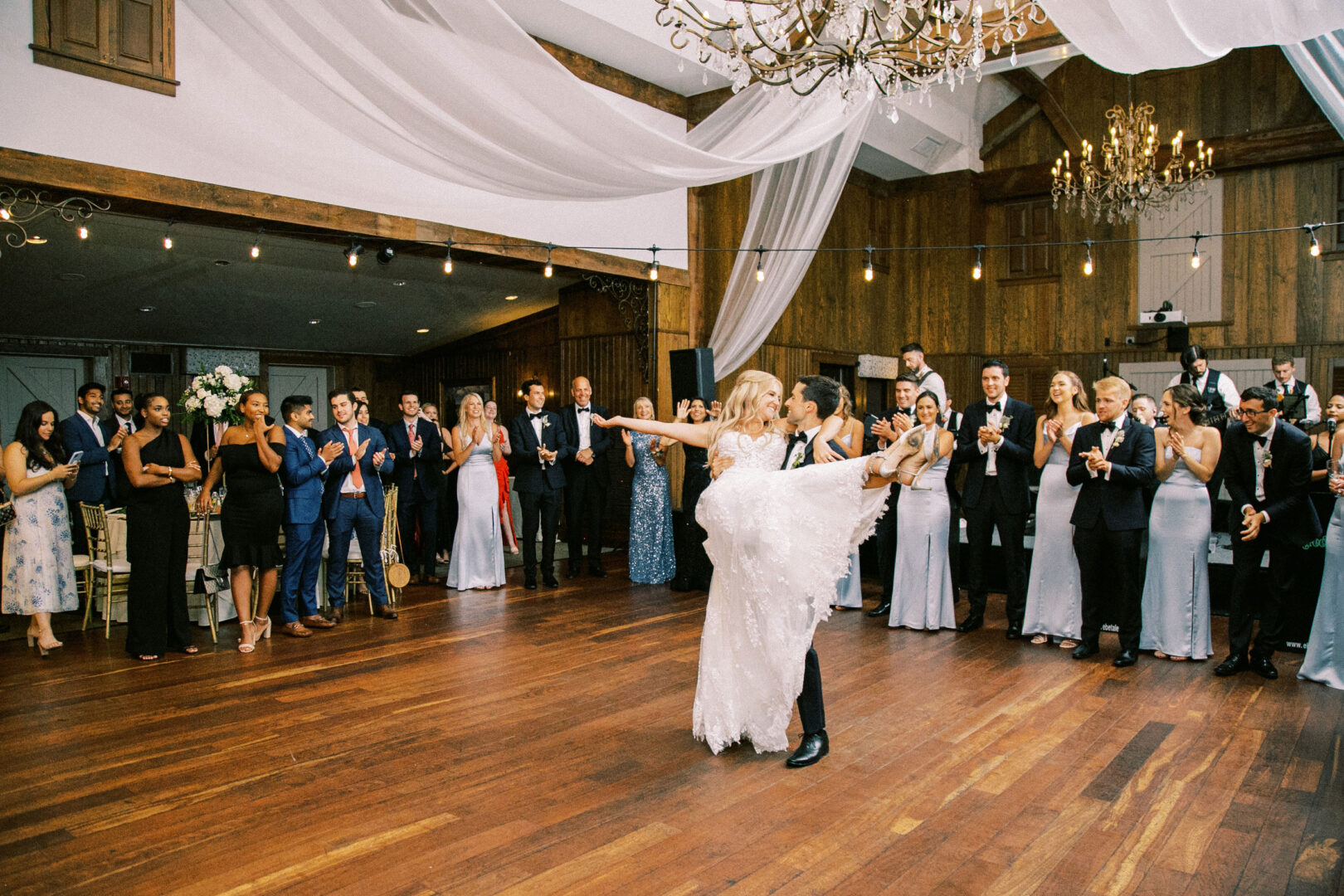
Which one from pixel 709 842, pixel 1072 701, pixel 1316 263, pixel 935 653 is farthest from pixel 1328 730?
pixel 1316 263

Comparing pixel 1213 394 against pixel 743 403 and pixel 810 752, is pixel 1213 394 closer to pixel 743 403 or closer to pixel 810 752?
pixel 743 403

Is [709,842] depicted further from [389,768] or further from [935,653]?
[935,653]

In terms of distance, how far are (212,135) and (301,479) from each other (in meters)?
2.34

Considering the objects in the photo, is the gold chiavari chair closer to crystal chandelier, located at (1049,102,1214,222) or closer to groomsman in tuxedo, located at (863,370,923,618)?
groomsman in tuxedo, located at (863,370,923,618)

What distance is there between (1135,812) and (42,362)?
11.5 m

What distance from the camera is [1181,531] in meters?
4.77

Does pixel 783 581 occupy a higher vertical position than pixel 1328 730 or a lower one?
higher

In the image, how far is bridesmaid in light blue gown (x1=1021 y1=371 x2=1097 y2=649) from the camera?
515 centimetres

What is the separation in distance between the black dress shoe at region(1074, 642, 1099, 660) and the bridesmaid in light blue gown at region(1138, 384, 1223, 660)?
252 mm

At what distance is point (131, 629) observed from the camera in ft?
16.2

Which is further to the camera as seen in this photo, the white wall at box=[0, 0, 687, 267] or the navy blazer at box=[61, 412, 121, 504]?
the navy blazer at box=[61, 412, 121, 504]

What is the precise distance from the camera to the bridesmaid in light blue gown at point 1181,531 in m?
4.68

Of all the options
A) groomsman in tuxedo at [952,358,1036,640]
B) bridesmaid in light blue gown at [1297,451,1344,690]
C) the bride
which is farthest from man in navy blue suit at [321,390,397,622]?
bridesmaid in light blue gown at [1297,451,1344,690]

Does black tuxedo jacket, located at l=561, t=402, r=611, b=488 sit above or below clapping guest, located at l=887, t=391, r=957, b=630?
above
